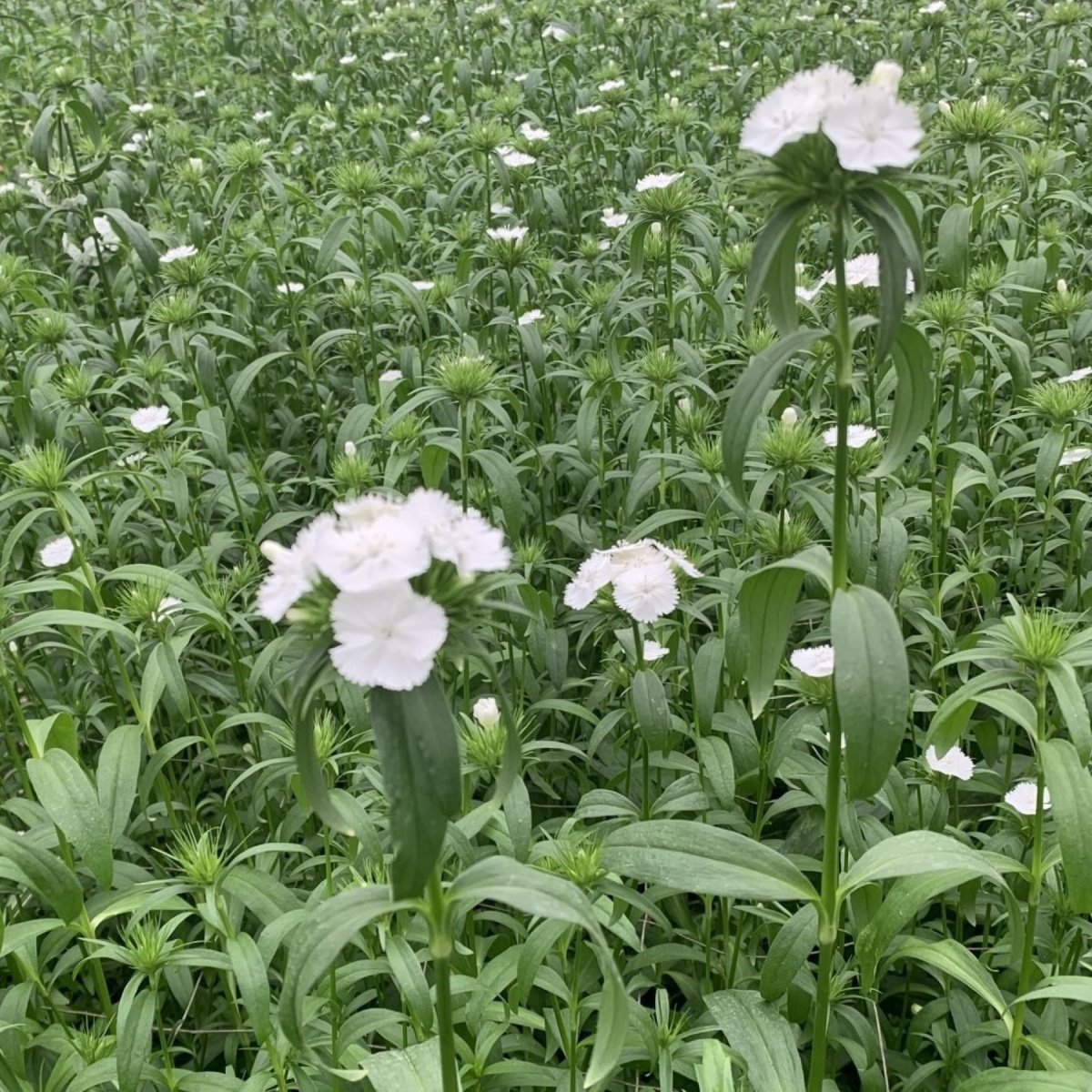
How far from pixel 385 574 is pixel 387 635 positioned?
2.3 inches

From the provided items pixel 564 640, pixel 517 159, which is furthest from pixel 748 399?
pixel 517 159

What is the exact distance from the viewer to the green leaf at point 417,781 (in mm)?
943

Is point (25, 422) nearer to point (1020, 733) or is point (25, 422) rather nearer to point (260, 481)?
point (260, 481)

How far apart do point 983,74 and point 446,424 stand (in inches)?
122

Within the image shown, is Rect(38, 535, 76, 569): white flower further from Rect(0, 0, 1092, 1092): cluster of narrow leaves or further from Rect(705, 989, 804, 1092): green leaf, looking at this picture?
Rect(705, 989, 804, 1092): green leaf

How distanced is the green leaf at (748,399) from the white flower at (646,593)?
0.71 m

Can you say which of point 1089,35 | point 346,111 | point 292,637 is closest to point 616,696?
A: point 292,637

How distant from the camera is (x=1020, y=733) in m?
2.74

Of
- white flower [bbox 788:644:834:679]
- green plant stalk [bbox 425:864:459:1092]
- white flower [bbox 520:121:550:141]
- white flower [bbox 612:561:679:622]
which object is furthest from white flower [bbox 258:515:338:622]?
white flower [bbox 520:121:550:141]

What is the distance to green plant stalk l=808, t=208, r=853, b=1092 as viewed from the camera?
49.3 inches

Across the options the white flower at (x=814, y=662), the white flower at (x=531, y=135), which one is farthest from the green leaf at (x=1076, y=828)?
the white flower at (x=531, y=135)

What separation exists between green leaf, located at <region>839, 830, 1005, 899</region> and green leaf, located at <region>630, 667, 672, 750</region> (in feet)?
1.63

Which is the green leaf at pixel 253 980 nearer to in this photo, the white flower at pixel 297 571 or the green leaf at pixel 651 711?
the green leaf at pixel 651 711

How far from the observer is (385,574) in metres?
0.94
